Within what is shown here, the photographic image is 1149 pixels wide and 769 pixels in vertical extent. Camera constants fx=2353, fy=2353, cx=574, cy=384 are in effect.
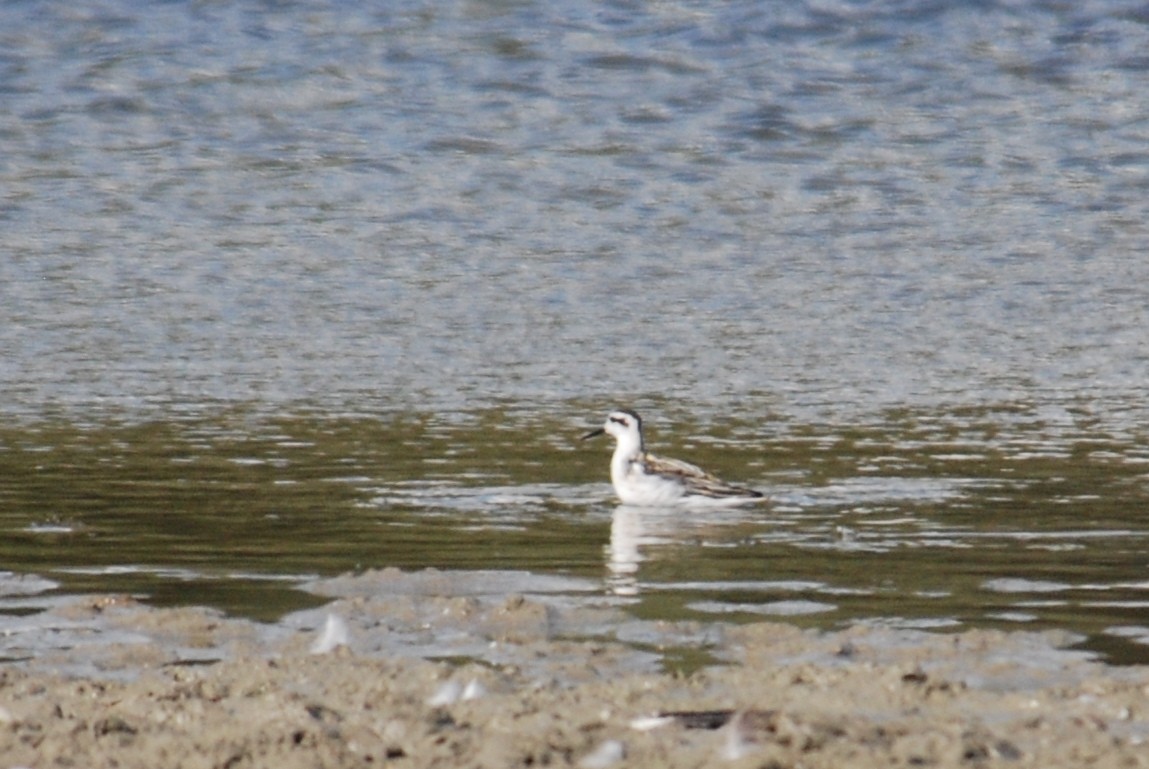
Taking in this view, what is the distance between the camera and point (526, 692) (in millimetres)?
7793

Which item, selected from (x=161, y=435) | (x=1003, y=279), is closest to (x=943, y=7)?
(x=1003, y=279)

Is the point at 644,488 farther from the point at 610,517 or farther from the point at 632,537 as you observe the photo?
the point at 632,537

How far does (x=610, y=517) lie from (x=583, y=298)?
27.3 ft

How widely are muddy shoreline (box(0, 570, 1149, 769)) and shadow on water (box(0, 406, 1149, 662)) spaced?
0.49 metres

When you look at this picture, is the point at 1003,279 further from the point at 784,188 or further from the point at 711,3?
the point at 711,3

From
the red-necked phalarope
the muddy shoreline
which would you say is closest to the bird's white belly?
the red-necked phalarope

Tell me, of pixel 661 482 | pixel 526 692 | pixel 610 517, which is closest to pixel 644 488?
pixel 661 482

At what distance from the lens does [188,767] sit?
6.89 m

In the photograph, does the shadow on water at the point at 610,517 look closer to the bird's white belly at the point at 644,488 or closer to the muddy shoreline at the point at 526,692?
the bird's white belly at the point at 644,488

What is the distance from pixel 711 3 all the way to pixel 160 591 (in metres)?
29.6

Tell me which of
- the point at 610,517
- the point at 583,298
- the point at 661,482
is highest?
the point at 583,298

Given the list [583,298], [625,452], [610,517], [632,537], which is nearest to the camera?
[632,537]

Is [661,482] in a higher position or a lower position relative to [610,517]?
higher

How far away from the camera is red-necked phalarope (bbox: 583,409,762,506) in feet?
41.5
